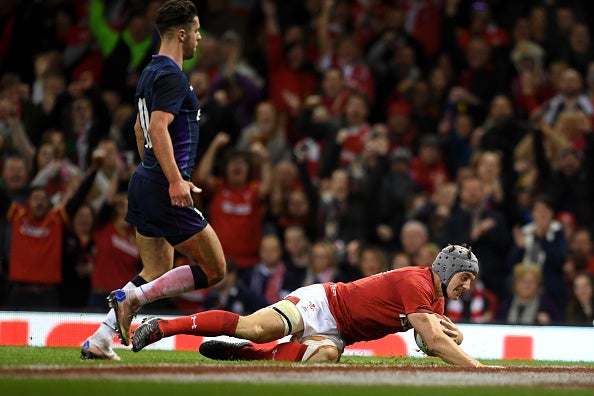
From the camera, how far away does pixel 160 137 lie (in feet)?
28.2

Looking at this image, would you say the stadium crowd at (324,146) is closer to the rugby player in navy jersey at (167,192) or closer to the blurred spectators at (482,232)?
the blurred spectators at (482,232)

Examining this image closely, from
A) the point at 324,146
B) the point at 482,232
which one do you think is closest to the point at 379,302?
the point at 482,232

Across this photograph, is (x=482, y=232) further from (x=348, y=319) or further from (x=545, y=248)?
(x=348, y=319)

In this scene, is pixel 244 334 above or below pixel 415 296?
below

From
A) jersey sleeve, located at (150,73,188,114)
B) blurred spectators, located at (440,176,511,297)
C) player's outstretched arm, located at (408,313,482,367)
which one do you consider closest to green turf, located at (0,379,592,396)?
player's outstretched arm, located at (408,313,482,367)

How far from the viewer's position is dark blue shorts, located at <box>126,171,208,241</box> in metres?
8.84

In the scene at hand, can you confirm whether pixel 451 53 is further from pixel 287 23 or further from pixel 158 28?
pixel 158 28

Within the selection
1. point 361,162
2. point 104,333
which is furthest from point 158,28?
point 361,162

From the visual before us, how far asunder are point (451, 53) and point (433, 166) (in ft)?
7.80

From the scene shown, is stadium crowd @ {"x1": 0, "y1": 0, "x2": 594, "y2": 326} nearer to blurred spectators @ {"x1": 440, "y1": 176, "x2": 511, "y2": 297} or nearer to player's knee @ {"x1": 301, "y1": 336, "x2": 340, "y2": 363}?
blurred spectators @ {"x1": 440, "y1": 176, "x2": 511, "y2": 297}

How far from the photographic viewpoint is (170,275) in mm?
9039

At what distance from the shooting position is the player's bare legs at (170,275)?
8.88 meters

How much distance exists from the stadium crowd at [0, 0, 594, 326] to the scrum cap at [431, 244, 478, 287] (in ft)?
12.4

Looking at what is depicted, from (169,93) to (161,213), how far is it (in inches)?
32.7
